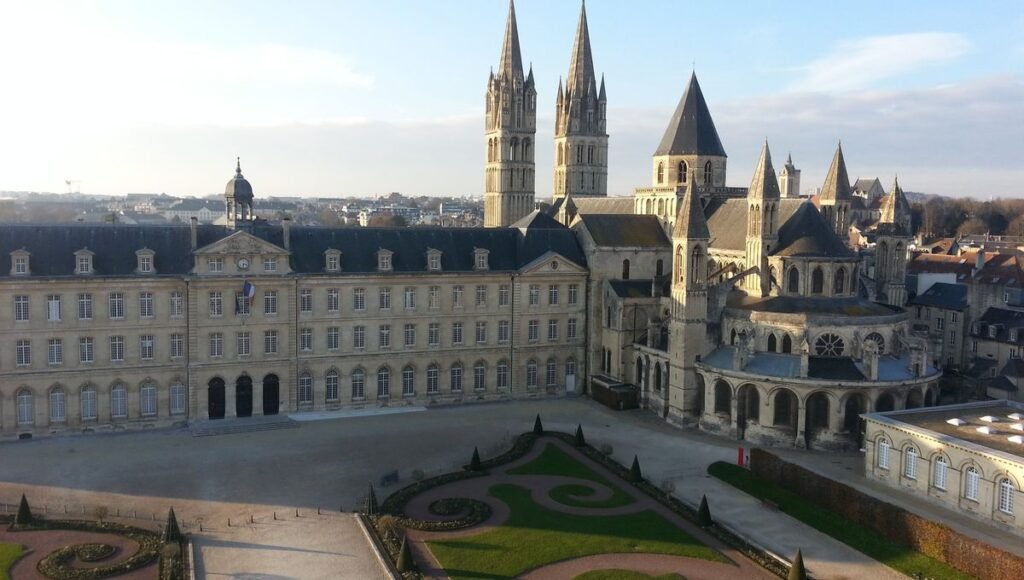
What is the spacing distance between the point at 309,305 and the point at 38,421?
19026mm

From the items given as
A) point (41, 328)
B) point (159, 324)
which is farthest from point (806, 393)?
point (41, 328)

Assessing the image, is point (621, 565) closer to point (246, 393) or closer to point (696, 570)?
point (696, 570)

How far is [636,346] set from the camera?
218 feet

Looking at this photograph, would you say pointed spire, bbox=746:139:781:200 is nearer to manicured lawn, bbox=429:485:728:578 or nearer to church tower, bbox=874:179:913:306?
church tower, bbox=874:179:913:306

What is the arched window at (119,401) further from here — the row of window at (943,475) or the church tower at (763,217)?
the row of window at (943,475)

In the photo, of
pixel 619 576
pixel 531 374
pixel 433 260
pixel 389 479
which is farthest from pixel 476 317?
pixel 619 576

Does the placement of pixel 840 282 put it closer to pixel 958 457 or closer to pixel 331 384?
pixel 958 457

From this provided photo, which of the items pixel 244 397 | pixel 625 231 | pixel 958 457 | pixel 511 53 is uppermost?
pixel 511 53

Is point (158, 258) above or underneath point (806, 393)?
above

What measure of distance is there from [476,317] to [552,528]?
94.2 feet

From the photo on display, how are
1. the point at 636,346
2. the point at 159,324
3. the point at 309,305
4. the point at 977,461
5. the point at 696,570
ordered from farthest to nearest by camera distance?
the point at 636,346 < the point at 309,305 < the point at 159,324 < the point at 977,461 < the point at 696,570

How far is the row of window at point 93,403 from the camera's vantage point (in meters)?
55.0

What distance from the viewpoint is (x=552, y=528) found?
3991 centimetres

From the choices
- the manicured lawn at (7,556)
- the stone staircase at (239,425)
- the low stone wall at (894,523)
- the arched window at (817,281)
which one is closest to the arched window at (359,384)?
the stone staircase at (239,425)
